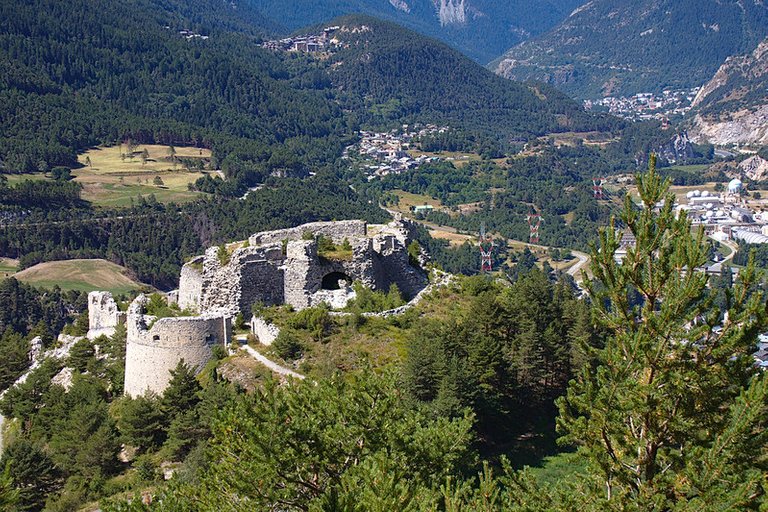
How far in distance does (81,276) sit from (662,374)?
3246 inches

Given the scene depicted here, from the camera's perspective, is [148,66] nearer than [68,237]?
No

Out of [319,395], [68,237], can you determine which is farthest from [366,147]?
[319,395]

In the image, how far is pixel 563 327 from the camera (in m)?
33.1

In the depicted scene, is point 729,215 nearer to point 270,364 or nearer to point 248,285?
point 248,285

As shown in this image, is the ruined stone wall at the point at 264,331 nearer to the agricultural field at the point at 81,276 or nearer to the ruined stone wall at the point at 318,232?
the ruined stone wall at the point at 318,232

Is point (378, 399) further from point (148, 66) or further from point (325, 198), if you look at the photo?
point (148, 66)

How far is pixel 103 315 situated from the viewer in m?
39.2

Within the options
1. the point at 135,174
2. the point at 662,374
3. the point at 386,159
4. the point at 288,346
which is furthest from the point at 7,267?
the point at 386,159

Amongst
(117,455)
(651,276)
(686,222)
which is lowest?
(117,455)

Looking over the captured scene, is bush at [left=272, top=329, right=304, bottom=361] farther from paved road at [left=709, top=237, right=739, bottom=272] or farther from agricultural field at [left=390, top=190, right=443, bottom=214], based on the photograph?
agricultural field at [left=390, top=190, right=443, bottom=214]

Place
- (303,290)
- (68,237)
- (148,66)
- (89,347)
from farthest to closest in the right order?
(148,66), (68,237), (89,347), (303,290)

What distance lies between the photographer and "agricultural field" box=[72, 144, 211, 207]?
113m

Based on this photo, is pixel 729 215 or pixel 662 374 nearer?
pixel 662 374

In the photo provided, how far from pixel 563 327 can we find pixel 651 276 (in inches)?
782
